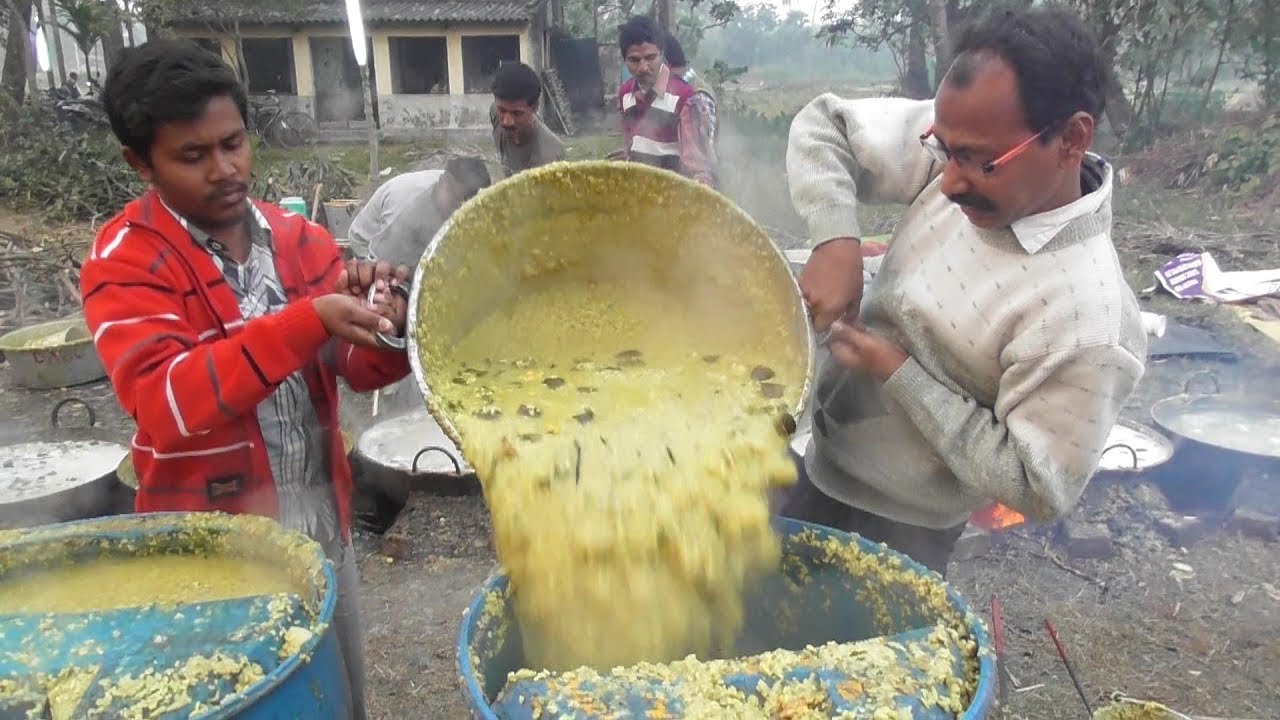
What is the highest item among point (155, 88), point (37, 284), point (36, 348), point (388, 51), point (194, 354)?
point (388, 51)

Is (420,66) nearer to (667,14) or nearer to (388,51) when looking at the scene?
(388,51)

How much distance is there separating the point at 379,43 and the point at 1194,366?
734 inches

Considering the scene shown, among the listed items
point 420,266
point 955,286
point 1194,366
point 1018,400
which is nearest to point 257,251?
point 420,266

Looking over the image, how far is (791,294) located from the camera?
187 centimetres

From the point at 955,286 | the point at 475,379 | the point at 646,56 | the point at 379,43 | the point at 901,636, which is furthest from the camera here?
the point at 379,43

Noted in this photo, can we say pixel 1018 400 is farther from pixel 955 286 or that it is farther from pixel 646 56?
pixel 646 56

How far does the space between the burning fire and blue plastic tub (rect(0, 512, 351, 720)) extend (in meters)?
3.32

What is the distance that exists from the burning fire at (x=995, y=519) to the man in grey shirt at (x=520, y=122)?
2852 millimetres

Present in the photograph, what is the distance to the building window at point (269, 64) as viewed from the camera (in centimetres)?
2098

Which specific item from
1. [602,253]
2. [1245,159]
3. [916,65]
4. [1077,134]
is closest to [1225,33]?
[1245,159]

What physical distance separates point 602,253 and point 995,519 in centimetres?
293

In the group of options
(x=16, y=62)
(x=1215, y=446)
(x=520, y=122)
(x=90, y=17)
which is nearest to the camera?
(x=1215, y=446)

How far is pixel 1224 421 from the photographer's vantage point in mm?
4504

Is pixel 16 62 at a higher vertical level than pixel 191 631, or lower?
higher
